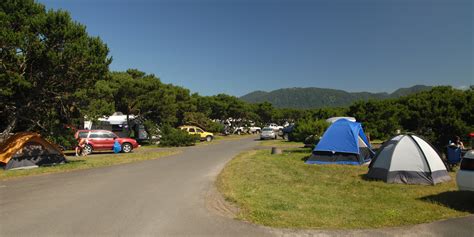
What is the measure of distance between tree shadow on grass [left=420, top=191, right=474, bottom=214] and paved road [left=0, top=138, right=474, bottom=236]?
1017 millimetres

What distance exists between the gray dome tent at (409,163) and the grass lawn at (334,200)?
0.41 m

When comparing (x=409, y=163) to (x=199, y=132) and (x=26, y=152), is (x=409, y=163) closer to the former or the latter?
(x=26, y=152)

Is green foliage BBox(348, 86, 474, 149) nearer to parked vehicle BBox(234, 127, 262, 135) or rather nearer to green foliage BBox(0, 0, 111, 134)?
green foliage BBox(0, 0, 111, 134)

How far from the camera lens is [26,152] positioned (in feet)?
52.4

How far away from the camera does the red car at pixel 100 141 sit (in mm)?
24809

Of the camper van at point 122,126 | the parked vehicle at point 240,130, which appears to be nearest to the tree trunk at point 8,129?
the camper van at point 122,126

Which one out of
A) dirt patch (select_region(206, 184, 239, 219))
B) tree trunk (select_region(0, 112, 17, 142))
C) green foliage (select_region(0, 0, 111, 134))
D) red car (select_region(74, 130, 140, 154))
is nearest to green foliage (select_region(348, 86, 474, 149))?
dirt patch (select_region(206, 184, 239, 219))

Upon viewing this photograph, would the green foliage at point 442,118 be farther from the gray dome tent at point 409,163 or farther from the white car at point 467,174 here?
the white car at point 467,174

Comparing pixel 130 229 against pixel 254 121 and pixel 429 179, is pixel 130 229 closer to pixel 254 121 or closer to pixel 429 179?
pixel 429 179

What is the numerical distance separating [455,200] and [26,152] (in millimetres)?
16017

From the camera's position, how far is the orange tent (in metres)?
15.5

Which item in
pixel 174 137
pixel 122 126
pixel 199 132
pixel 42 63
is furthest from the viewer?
pixel 199 132

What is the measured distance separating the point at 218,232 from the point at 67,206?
4161mm

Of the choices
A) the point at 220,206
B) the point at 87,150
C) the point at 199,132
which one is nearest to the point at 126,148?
the point at 87,150
